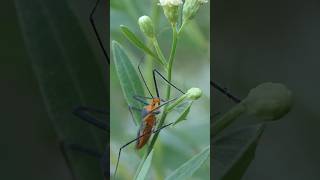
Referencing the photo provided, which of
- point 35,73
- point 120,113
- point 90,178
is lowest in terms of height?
point 90,178

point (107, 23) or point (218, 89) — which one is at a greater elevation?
point (107, 23)

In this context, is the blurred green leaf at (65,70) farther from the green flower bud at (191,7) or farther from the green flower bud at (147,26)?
the green flower bud at (191,7)

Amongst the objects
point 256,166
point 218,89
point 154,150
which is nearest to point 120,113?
point 154,150

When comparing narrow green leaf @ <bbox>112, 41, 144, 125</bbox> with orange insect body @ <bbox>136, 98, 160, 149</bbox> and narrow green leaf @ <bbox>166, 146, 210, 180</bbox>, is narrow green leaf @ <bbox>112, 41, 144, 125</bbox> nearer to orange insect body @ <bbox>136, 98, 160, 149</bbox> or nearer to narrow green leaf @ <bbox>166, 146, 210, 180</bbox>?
orange insect body @ <bbox>136, 98, 160, 149</bbox>

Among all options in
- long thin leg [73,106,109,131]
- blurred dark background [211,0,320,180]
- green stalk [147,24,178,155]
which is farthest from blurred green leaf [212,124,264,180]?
long thin leg [73,106,109,131]

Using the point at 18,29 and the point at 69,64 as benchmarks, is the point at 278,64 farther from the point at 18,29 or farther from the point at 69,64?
the point at 18,29
